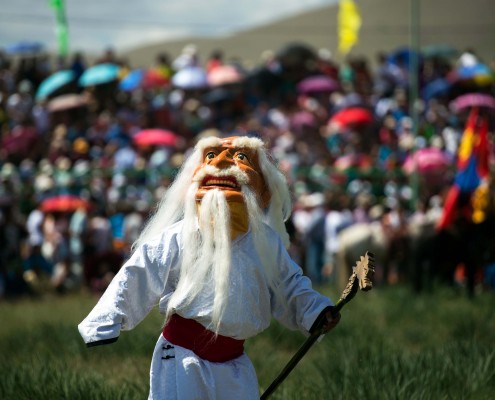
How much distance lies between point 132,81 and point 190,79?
907 millimetres

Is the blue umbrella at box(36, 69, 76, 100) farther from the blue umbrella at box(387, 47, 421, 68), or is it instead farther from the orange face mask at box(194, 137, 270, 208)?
the orange face mask at box(194, 137, 270, 208)

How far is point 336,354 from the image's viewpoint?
6.61 metres

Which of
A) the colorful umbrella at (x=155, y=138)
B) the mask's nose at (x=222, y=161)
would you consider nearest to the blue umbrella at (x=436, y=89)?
the colorful umbrella at (x=155, y=138)

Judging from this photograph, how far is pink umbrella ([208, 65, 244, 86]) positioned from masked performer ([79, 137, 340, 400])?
10.8 meters

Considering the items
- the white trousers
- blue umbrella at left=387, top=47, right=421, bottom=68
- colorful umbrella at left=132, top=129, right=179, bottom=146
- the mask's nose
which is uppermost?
the mask's nose

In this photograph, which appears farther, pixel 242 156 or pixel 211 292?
pixel 242 156

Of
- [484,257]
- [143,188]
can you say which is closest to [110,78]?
[143,188]

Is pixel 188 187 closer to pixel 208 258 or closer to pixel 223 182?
pixel 223 182

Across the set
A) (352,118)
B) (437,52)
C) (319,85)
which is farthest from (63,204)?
(437,52)

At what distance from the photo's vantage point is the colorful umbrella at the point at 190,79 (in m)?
15.5

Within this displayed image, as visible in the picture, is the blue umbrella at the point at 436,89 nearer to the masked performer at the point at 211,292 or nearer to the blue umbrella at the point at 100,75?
the blue umbrella at the point at 100,75

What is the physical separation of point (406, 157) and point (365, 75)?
317 cm

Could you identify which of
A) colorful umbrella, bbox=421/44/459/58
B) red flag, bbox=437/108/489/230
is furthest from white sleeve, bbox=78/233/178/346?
colorful umbrella, bbox=421/44/459/58

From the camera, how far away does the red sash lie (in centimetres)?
457
